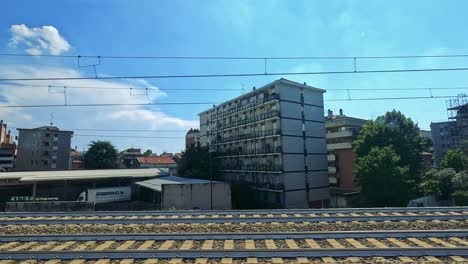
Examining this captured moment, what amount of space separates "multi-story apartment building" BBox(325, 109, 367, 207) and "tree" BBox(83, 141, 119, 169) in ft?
167

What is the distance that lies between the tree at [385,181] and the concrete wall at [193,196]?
15.0 meters

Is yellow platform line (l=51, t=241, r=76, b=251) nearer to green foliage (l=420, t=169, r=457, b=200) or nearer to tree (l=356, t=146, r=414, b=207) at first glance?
tree (l=356, t=146, r=414, b=207)

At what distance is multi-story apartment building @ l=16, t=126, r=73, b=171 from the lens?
70.9 meters

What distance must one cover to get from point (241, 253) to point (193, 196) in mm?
23442

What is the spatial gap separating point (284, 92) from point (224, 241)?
37088 millimetres

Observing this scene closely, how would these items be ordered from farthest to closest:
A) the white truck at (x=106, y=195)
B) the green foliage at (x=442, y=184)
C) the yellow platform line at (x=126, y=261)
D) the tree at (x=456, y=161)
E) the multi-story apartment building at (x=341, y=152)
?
the multi-story apartment building at (x=341, y=152) < the white truck at (x=106, y=195) < the tree at (x=456, y=161) < the green foliage at (x=442, y=184) < the yellow platform line at (x=126, y=261)

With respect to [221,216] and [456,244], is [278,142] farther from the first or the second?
[456,244]

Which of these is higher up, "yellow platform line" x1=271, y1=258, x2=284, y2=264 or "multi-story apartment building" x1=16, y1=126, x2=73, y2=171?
"multi-story apartment building" x1=16, y1=126, x2=73, y2=171

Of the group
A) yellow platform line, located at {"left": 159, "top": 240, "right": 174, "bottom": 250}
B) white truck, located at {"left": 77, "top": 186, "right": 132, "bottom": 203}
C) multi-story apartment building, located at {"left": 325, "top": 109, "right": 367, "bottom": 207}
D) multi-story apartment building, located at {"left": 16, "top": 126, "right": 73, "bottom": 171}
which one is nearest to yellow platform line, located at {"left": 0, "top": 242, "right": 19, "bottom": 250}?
yellow platform line, located at {"left": 159, "top": 240, "right": 174, "bottom": 250}

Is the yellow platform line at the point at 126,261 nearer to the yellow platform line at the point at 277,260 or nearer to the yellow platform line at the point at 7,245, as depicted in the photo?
the yellow platform line at the point at 277,260

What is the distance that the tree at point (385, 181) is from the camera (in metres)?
29.8

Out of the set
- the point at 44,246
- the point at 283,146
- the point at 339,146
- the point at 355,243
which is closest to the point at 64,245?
the point at 44,246

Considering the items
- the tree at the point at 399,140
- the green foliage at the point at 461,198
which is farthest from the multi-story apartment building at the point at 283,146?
the green foliage at the point at 461,198

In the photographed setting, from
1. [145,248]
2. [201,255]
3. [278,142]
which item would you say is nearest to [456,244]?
[201,255]
